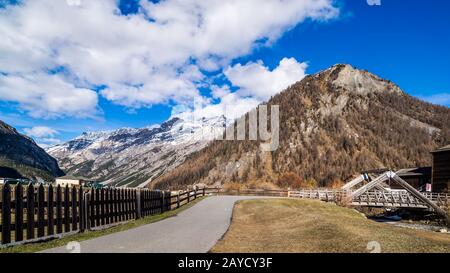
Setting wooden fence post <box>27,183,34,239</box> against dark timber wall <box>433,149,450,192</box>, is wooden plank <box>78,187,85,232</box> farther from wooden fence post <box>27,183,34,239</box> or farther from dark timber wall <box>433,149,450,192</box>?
dark timber wall <box>433,149,450,192</box>

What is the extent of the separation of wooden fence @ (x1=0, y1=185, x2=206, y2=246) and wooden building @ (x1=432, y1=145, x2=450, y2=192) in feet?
167

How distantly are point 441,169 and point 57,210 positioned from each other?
5860cm

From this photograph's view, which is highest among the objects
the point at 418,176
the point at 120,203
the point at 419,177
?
the point at 120,203

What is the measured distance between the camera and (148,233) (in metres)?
14.9

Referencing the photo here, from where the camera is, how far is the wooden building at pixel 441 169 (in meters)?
56.8

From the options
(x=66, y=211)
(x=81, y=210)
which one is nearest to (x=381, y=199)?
(x=81, y=210)

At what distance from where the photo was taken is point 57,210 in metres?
13.9

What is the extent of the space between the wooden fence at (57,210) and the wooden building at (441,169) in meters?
50.9

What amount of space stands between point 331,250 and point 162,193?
1965 centimetres

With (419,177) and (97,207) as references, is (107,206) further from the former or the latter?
(419,177)

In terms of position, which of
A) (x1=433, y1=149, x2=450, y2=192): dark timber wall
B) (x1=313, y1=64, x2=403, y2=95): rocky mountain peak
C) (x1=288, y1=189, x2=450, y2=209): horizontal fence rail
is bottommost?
(x1=288, y1=189, x2=450, y2=209): horizontal fence rail

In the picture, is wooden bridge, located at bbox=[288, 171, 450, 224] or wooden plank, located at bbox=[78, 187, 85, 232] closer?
wooden plank, located at bbox=[78, 187, 85, 232]

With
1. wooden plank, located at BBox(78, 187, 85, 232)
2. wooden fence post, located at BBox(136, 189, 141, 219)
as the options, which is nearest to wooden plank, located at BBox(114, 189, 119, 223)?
wooden fence post, located at BBox(136, 189, 141, 219)

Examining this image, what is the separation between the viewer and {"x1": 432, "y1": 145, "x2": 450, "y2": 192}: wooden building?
56.8 meters
